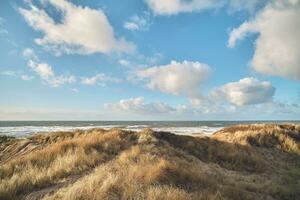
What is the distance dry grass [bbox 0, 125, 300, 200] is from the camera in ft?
21.6

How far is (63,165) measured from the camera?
9.49 metres

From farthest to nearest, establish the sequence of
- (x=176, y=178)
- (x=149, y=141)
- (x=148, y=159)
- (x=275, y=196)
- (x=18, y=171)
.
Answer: (x=149, y=141)
(x=148, y=159)
(x=18, y=171)
(x=275, y=196)
(x=176, y=178)

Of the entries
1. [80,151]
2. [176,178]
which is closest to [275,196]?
[176,178]

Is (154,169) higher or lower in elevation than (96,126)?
lower

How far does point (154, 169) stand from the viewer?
788cm

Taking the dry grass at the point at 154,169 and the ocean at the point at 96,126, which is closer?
the dry grass at the point at 154,169

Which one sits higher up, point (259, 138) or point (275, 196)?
point (259, 138)

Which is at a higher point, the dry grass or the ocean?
the ocean

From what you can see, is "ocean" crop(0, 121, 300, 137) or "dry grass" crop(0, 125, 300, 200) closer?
"dry grass" crop(0, 125, 300, 200)

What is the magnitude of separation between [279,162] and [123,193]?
12.9 meters

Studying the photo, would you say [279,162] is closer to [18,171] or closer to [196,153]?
[196,153]

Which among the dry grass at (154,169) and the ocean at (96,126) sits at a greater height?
the ocean at (96,126)

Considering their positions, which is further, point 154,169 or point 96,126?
point 96,126

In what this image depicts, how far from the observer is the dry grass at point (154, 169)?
21.6 ft
